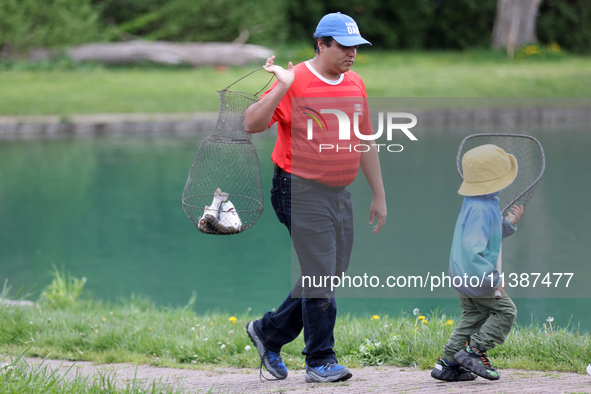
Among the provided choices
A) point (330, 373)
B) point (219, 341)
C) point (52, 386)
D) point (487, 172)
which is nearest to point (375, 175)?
point (487, 172)

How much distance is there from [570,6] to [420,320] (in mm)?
32934

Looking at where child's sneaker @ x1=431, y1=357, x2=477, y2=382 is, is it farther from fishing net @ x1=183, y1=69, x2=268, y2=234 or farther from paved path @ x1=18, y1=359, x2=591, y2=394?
fishing net @ x1=183, y1=69, x2=268, y2=234

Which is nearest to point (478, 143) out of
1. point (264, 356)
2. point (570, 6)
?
point (264, 356)

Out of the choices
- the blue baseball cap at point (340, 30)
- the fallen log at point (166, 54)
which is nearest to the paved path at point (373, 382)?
the blue baseball cap at point (340, 30)

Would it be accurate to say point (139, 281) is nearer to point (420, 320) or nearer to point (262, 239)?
point (262, 239)

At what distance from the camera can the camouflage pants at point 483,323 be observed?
11.4 ft

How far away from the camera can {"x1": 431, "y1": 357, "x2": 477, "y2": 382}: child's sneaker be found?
3.61 metres

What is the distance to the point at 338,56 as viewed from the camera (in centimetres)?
358

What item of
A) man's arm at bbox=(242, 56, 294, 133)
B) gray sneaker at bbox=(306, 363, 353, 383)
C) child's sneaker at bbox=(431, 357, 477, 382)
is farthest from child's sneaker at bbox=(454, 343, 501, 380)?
man's arm at bbox=(242, 56, 294, 133)

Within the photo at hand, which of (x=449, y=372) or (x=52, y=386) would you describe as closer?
(x=52, y=386)

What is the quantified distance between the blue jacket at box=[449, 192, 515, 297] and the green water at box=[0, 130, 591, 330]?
2.28 metres

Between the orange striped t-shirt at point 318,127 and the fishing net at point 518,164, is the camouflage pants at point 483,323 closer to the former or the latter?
the fishing net at point 518,164

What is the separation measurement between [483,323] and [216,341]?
1.80 metres

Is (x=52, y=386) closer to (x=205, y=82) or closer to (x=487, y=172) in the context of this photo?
(x=487, y=172)
